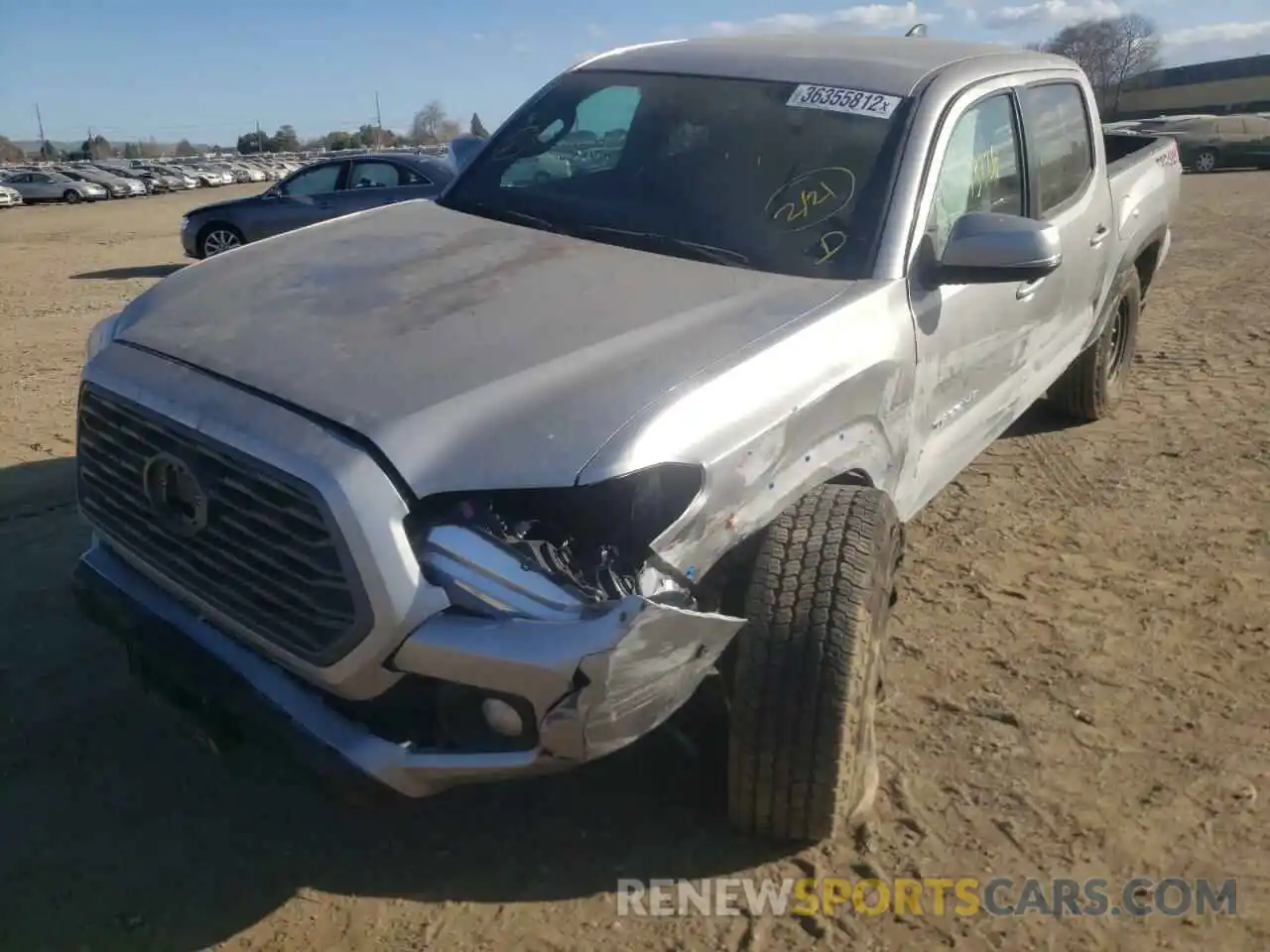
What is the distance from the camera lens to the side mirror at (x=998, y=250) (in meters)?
3.05

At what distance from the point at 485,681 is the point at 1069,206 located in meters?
3.47

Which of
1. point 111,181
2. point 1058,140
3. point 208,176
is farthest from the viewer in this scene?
point 208,176

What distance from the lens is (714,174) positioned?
3.48 meters

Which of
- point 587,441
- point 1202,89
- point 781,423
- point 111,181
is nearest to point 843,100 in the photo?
point 781,423

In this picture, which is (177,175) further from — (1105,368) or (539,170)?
(539,170)

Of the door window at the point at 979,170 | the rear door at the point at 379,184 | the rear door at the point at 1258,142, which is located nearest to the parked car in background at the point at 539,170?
the door window at the point at 979,170

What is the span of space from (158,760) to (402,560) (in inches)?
57.2

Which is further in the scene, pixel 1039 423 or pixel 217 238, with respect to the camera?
pixel 217 238

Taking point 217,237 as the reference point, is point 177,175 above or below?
below

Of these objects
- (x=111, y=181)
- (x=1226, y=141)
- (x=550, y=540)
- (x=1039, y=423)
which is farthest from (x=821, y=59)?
(x=111, y=181)

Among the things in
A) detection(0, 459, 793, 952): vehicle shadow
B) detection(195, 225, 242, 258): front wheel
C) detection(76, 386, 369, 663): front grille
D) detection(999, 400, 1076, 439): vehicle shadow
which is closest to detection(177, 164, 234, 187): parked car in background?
detection(195, 225, 242, 258): front wheel

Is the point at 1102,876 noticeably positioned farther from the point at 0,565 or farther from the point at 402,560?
the point at 0,565

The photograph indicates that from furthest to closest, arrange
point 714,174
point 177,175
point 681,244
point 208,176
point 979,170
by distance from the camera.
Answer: point 208,176, point 177,175, point 979,170, point 714,174, point 681,244

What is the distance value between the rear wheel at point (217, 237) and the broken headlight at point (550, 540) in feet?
41.2
